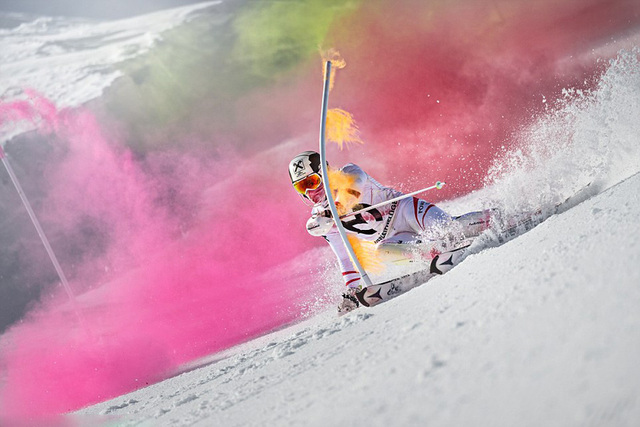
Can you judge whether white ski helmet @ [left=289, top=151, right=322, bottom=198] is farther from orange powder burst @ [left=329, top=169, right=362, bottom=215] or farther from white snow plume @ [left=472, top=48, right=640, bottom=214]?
white snow plume @ [left=472, top=48, right=640, bottom=214]

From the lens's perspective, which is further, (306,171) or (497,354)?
(306,171)

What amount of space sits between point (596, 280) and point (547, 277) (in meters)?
0.30

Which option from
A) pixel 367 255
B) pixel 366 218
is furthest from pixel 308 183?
pixel 367 255

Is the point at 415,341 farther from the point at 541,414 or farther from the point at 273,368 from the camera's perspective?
the point at 273,368

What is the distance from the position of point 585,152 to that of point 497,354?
3922mm

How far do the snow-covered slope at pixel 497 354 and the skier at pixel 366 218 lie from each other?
1.54m

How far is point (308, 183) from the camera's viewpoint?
208 inches

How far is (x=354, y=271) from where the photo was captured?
17.8 ft

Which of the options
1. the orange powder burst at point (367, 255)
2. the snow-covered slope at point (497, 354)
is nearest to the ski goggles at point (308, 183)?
the orange powder burst at point (367, 255)

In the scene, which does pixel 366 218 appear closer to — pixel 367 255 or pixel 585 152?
pixel 367 255

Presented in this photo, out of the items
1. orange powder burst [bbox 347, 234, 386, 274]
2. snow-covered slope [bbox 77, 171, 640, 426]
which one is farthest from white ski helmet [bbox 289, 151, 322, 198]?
snow-covered slope [bbox 77, 171, 640, 426]

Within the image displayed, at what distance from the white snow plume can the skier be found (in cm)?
47

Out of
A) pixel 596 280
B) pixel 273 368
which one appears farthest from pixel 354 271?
pixel 596 280

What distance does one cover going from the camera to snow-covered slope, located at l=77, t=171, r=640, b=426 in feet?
5.04
